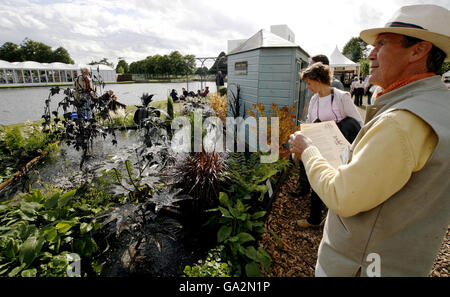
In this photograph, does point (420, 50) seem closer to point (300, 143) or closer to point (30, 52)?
point (300, 143)

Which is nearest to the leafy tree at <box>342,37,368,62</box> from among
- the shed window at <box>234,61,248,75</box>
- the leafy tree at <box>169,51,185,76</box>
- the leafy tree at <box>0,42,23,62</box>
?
the leafy tree at <box>169,51,185,76</box>

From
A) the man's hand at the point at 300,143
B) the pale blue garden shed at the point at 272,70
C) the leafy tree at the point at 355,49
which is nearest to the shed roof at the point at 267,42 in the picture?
the pale blue garden shed at the point at 272,70

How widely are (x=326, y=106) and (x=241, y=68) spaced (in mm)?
5523

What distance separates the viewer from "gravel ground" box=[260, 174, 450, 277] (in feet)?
8.26

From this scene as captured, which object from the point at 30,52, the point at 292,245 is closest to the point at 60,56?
the point at 30,52

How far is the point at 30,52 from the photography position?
56.8 m

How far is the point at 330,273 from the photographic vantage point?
1.22 meters

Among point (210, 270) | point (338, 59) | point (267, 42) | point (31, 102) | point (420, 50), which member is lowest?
point (210, 270)

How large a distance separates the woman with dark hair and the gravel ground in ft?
0.75

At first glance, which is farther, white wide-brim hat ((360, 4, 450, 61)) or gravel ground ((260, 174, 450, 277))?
gravel ground ((260, 174, 450, 277))

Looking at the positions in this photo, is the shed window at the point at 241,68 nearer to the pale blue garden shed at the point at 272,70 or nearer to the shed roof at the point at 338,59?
the pale blue garden shed at the point at 272,70

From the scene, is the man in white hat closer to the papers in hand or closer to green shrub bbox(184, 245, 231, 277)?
the papers in hand
